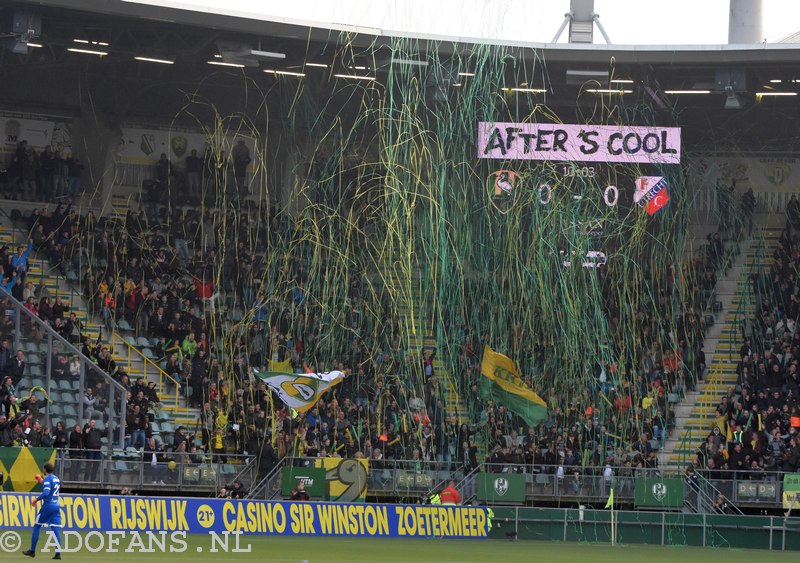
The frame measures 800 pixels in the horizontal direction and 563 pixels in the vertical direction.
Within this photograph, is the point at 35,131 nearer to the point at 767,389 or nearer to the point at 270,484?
the point at 270,484

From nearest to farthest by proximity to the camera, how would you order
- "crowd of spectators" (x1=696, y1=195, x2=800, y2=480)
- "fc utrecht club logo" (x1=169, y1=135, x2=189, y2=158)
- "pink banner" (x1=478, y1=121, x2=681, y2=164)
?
"crowd of spectators" (x1=696, y1=195, x2=800, y2=480), "pink banner" (x1=478, y1=121, x2=681, y2=164), "fc utrecht club logo" (x1=169, y1=135, x2=189, y2=158)

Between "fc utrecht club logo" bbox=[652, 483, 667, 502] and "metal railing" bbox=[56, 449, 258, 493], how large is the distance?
972cm

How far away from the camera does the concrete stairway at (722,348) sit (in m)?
39.9

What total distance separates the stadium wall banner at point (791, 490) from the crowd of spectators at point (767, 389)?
390mm

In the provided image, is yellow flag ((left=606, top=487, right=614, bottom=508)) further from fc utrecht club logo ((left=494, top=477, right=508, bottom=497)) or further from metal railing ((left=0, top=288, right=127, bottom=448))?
metal railing ((left=0, top=288, right=127, bottom=448))

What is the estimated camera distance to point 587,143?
128 ft

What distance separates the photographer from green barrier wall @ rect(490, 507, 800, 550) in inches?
1289

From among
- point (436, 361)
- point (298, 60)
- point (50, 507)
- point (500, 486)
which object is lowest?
point (500, 486)

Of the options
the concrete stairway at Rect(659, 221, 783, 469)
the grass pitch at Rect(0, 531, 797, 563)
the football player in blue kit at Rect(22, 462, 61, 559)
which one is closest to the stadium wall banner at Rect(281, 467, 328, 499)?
the grass pitch at Rect(0, 531, 797, 563)

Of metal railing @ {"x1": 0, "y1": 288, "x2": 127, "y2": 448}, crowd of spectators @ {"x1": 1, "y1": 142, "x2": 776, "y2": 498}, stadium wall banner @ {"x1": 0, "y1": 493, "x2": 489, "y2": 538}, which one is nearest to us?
stadium wall banner @ {"x1": 0, "y1": 493, "x2": 489, "y2": 538}

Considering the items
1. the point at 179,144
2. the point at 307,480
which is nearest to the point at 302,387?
the point at 307,480

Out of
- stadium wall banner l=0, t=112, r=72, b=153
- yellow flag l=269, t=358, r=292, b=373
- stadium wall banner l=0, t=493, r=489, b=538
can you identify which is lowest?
stadium wall banner l=0, t=493, r=489, b=538

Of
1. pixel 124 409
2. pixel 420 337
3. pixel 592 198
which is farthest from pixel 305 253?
pixel 124 409

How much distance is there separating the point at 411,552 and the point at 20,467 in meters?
8.48
